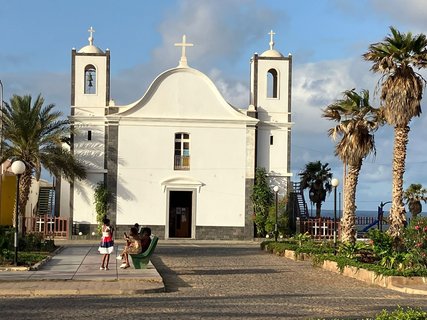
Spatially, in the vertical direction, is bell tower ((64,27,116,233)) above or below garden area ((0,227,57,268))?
above

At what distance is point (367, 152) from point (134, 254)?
1430 centimetres

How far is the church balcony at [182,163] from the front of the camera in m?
46.9

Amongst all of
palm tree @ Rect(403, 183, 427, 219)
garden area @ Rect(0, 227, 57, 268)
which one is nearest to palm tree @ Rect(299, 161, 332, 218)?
palm tree @ Rect(403, 183, 427, 219)

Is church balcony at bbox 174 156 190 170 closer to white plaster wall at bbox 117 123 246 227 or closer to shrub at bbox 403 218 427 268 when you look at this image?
white plaster wall at bbox 117 123 246 227

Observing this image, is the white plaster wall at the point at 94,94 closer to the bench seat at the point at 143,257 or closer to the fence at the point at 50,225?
the fence at the point at 50,225

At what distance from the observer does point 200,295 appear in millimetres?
17125

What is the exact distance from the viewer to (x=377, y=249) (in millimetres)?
23297

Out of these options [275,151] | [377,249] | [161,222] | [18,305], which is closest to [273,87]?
[275,151]

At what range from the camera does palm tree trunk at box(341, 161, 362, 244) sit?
34.2 metres

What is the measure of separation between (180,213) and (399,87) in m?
22.1

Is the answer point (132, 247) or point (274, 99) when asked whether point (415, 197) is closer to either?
point (274, 99)

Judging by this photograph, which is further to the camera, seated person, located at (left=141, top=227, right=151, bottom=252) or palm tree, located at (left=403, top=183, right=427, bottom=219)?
palm tree, located at (left=403, top=183, right=427, bottom=219)

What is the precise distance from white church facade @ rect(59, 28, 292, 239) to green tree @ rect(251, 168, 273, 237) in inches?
13.5

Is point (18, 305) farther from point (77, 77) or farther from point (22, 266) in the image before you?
point (77, 77)
